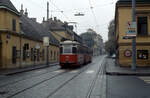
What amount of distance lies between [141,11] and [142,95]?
17880 millimetres

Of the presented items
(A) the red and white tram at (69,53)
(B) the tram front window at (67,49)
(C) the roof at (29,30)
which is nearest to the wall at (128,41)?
(A) the red and white tram at (69,53)

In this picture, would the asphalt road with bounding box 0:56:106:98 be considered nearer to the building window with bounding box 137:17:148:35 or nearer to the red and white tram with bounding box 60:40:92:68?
the red and white tram with bounding box 60:40:92:68

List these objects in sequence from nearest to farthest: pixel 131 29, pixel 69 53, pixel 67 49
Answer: pixel 131 29, pixel 69 53, pixel 67 49

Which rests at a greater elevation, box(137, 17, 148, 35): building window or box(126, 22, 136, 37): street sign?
box(137, 17, 148, 35): building window

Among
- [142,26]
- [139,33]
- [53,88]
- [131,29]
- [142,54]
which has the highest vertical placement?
[142,26]

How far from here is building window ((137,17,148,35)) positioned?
87.2ft

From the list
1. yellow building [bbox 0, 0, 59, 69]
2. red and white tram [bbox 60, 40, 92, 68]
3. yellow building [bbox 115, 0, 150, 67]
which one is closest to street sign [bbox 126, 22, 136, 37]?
yellow building [bbox 115, 0, 150, 67]

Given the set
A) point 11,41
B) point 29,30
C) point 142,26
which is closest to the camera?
point 142,26

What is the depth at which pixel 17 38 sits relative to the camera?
29.1 m

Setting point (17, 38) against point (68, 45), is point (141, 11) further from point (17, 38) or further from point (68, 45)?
point (17, 38)

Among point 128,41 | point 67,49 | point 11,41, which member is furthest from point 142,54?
point 11,41

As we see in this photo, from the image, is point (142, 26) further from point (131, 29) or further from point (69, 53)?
point (69, 53)

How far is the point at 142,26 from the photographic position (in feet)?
87.7

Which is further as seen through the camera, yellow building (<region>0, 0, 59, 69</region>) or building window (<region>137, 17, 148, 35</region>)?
building window (<region>137, 17, 148, 35</region>)
